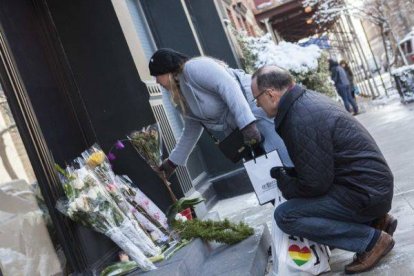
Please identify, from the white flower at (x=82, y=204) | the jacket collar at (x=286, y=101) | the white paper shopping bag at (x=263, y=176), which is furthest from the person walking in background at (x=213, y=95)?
the white flower at (x=82, y=204)

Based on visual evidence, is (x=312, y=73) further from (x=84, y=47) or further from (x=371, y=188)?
(x=371, y=188)

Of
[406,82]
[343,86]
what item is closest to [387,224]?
[406,82]

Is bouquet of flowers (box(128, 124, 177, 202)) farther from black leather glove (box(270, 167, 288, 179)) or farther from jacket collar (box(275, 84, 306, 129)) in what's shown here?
jacket collar (box(275, 84, 306, 129))

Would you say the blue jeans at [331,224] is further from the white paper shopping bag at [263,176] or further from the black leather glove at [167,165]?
the black leather glove at [167,165]

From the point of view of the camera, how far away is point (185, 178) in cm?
611

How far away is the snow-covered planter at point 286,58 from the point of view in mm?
10805

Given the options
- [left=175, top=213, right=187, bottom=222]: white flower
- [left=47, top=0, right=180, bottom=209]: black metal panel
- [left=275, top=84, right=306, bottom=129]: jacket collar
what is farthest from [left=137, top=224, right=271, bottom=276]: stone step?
[left=47, top=0, right=180, bottom=209]: black metal panel

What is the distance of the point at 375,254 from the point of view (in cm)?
353

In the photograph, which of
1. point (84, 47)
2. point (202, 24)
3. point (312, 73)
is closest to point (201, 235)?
point (84, 47)

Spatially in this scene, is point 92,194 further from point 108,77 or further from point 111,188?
point 108,77

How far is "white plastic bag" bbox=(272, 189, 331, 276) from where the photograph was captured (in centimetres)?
369

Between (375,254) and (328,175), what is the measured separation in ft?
2.16

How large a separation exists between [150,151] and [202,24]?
5.05m

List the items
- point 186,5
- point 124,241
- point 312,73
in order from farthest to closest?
point 312,73
point 186,5
point 124,241
